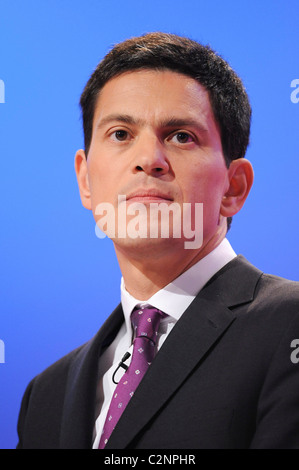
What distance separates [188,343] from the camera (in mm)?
1709

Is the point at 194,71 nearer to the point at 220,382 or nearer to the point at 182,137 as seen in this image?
the point at 182,137

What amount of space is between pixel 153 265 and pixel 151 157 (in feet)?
1.15

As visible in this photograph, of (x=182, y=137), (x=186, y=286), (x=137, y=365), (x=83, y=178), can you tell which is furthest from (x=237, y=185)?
(x=137, y=365)

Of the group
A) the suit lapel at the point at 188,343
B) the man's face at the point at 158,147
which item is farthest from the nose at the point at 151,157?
the suit lapel at the point at 188,343

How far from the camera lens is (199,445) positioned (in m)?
1.54

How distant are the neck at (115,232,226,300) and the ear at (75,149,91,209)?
274 millimetres

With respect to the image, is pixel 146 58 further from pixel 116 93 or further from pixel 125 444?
pixel 125 444

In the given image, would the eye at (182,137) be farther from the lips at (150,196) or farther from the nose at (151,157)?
the lips at (150,196)

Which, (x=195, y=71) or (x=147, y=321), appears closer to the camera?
(x=147, y=321)

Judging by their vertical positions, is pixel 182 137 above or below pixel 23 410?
above

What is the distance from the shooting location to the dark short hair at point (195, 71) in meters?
1.97

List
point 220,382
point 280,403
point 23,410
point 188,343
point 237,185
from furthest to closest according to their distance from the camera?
point 23,410
point 237,185
point 188,343
point 220,382
point 280,403

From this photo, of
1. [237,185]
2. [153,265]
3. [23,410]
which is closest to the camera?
[153,265]
